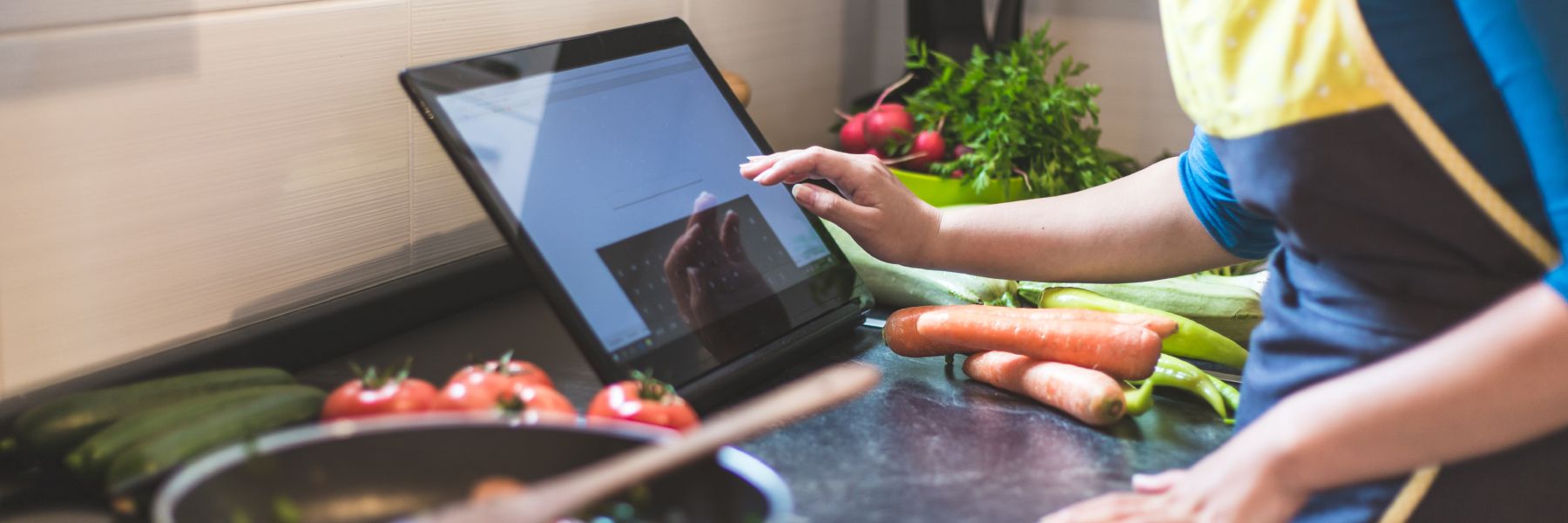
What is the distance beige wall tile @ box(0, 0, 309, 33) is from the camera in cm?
84

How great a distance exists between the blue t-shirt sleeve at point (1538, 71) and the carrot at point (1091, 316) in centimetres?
41

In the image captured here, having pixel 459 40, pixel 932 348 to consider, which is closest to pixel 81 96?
pixel 459 40

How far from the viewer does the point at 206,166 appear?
987 millimetres

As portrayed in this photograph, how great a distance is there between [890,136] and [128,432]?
3.23 feet

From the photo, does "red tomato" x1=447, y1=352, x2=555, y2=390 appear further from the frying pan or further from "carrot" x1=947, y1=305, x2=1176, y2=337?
"carrot" x1=947, y1=305, x2=1176, y2=337

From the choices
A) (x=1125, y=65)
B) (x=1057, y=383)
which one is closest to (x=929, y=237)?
(x=1057, y=383)

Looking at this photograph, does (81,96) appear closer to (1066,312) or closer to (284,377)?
(284,377)

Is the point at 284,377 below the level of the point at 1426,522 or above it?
above

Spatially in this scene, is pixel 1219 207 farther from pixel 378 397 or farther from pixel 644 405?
pixel 378 397

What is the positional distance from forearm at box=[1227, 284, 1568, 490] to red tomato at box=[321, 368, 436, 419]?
51 cm

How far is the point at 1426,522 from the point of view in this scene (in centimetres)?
82

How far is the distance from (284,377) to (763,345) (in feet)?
1.23

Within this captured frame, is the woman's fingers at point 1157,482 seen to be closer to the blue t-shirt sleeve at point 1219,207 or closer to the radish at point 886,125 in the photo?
the blue t-shirt sleeve at point 1219,207

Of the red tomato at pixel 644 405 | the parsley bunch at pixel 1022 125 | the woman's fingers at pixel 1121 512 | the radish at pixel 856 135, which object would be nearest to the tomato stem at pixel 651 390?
the red tomato at pixel 644 405
